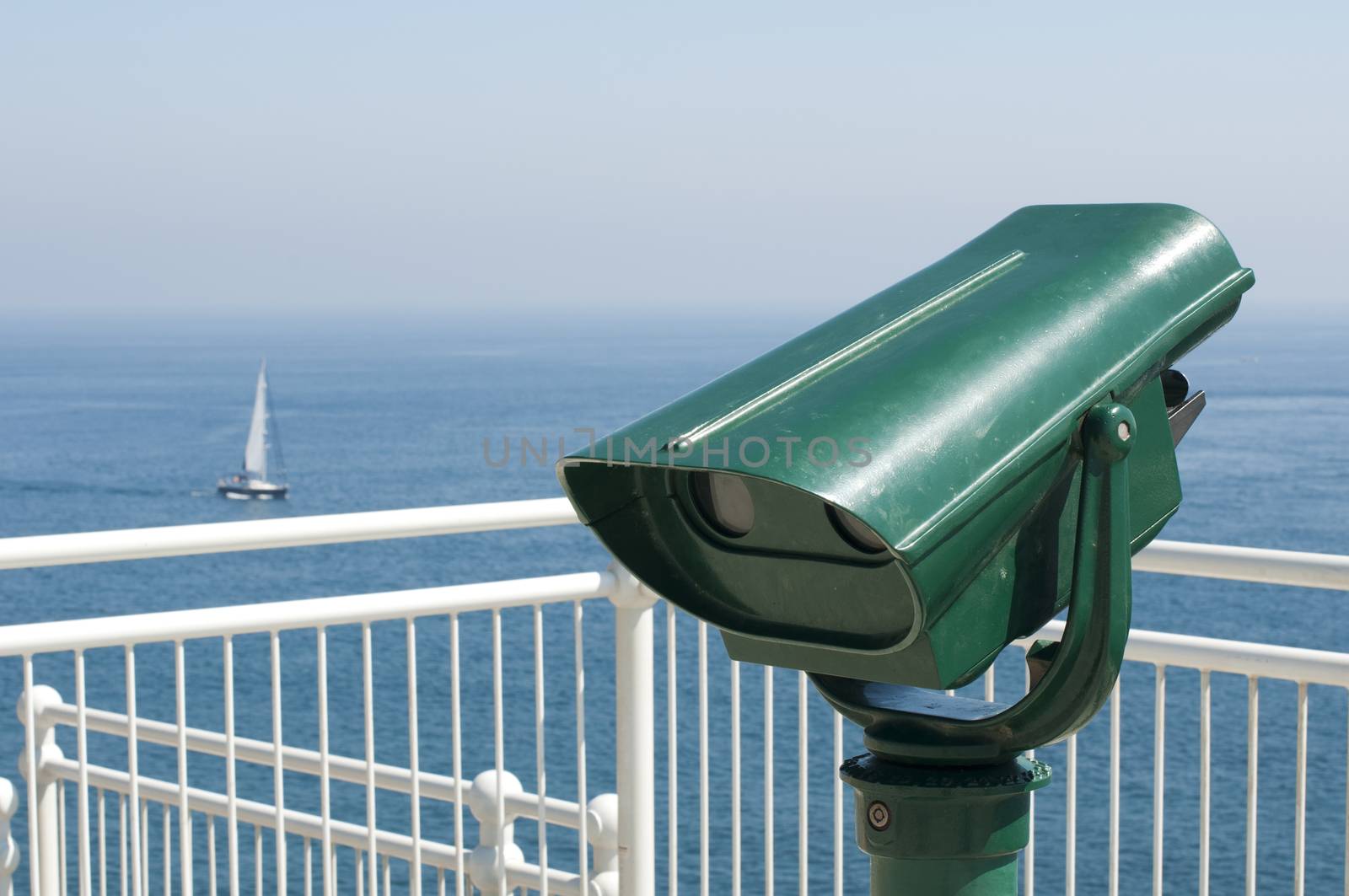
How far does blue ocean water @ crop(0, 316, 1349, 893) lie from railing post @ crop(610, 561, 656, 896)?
399mm

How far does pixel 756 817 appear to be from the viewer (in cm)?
2508

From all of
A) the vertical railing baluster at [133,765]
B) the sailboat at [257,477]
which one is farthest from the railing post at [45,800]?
the sailboat at [257,477]

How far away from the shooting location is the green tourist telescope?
3.86 ft

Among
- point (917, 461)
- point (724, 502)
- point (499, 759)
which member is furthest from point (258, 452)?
point (917, 461)

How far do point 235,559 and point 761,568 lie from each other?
5397 centimetres

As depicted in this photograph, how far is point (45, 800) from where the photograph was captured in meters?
3.04

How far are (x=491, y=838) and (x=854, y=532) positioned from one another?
197 centimetres

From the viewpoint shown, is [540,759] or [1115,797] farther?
[540,759]

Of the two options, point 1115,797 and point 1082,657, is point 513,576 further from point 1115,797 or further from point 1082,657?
point 1082,657

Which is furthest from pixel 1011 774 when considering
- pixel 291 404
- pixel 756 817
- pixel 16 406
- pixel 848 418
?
pixel 16 406

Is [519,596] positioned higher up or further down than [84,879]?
higher up

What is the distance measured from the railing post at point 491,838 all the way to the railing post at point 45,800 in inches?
30.1

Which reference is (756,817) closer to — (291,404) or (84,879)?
(84,879)

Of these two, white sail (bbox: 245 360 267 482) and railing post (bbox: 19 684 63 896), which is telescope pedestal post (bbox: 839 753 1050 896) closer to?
railing post (bbox: 19 684 63 896)
